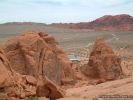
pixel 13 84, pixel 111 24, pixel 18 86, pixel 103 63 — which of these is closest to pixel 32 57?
pixel 18 86

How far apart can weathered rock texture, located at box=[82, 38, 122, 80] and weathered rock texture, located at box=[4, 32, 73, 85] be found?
4.24 metres

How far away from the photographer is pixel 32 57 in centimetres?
1634

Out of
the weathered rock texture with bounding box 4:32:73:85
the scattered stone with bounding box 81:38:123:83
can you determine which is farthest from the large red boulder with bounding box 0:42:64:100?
the scattered stone with bounding box 81:38:123:83

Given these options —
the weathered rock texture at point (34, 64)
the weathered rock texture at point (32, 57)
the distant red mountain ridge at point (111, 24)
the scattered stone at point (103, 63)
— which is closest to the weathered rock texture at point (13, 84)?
the weathered rock texture at point (34, 64)

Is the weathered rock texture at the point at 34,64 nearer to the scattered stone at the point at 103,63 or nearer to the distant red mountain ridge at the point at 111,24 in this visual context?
the scattered stone at the point at 103,63

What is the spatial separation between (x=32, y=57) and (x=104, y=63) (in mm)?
6172

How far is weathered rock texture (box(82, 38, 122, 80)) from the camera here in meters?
21.3

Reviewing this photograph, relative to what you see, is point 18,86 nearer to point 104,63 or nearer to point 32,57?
point 32,57

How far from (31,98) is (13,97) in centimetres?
71

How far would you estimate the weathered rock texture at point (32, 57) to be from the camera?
16234mm

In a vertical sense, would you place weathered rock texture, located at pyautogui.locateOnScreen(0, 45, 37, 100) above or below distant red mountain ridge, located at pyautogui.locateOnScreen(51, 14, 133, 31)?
above

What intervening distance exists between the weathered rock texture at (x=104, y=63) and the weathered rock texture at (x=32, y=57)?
4240 millimetres

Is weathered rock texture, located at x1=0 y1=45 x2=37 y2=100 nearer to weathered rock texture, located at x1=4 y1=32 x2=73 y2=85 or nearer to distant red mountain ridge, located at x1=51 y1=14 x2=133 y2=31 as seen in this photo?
weathered rock texture, located at x1=4 y1=32 x2=73 y2=85

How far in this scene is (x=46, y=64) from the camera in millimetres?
16609
